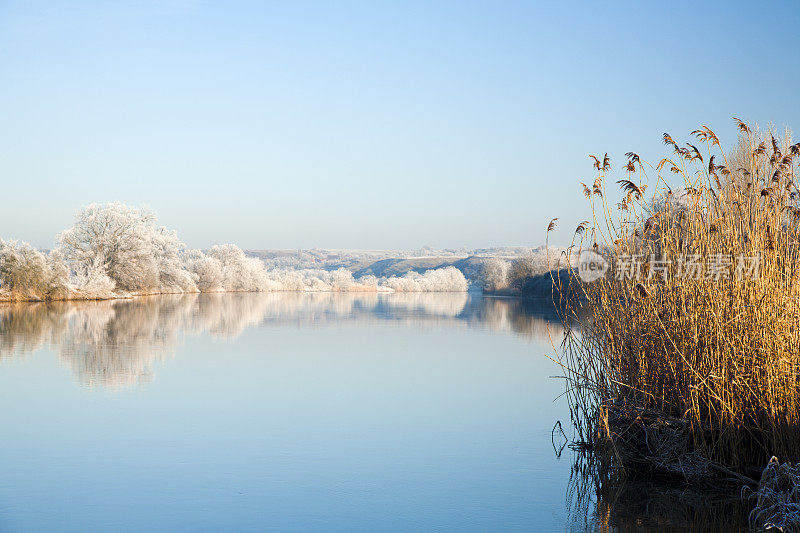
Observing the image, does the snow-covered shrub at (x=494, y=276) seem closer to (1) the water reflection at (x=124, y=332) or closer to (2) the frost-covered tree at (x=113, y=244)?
(2) the frost-covered tree at (x=113, y=244)

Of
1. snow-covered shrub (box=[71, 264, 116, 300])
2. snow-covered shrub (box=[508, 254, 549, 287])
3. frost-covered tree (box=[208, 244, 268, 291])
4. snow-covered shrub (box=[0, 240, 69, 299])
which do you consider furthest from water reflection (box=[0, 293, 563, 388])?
snow-covered shrub (box=[508, 254, 549, 287])

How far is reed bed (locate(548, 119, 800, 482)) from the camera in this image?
155 inches

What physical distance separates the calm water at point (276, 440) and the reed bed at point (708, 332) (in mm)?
694

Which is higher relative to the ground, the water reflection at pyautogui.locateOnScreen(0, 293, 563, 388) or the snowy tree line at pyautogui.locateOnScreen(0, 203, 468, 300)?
the snowy tree line at pyautogui.locateOnScreen(0, 203, 468, 300)

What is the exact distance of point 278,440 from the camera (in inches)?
201

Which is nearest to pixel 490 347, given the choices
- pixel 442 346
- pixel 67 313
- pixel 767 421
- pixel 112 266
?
pixel 442 346

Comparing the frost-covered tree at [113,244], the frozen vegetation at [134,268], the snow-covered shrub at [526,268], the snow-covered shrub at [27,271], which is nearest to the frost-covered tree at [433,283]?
the frozen vegetation at [134,268]

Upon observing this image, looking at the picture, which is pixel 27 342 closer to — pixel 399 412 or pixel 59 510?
pixel 399 412

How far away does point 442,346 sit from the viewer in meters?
11.6

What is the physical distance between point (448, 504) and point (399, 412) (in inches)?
95.8

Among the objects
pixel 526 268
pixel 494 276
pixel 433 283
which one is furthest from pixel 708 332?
pixel 433 283

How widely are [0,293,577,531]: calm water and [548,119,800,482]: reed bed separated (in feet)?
2.28

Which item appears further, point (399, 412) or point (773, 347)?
point (399, 412)

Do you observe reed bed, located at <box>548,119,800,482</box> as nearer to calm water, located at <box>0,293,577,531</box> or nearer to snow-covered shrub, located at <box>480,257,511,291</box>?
calm water, located at <box>0,293,577,531</box>
